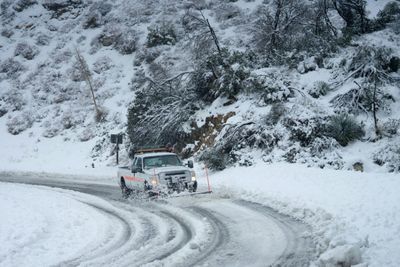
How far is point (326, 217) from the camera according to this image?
31.5ft

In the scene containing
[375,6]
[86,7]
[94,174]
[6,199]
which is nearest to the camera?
[6,199]

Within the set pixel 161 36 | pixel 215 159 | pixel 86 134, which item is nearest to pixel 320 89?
pixel 215 159

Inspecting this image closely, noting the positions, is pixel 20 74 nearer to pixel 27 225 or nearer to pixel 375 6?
pixel 375 6

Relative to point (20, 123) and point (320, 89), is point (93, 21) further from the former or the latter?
point (320, 89)

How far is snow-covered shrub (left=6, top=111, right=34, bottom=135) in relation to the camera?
40.1m

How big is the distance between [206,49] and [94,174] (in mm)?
10799

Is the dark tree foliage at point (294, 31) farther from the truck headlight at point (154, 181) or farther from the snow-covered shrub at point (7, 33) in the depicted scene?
the snow-covered shrub at point (7, 33)

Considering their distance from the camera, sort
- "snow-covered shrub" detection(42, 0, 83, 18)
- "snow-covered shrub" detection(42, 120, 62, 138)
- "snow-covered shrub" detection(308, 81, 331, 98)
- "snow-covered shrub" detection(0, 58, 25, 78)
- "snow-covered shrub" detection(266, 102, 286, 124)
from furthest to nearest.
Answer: "snow-covered shrub" detection(42, 0, 83, 18) → "snow-covered shrub" detection(0, 58, 25, 78) → "snow-covered shrub" detection(42, 120, 62, 138) → "snow-covered shrub" detection(308, 81, 331, 98) → "snow-covered shrub" detection(266, 102, 286, 124)

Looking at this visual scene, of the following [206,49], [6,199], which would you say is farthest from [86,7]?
[6,199]

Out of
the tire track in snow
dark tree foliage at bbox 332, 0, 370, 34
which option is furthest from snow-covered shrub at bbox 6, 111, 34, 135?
the tire track in snow

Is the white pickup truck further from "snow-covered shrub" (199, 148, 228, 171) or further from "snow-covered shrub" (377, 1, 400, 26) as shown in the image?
"snow-covered shrub" (377, 1, 400, 26)

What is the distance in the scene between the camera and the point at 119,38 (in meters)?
44.9

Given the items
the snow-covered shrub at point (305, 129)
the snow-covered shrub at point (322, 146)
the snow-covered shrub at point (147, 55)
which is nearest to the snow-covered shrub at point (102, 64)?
the snow-covered shrub at point (147, 55)

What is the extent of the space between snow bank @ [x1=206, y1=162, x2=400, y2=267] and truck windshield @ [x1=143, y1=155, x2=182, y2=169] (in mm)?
2092
